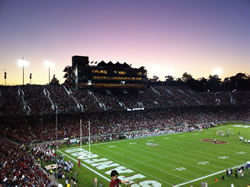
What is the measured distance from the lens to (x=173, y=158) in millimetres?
28500

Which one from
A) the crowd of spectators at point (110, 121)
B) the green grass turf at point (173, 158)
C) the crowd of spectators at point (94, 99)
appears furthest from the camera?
the crowd of spectators at point (94, 99)

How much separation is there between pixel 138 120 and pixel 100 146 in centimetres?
1851

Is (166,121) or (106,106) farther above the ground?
(106,106)

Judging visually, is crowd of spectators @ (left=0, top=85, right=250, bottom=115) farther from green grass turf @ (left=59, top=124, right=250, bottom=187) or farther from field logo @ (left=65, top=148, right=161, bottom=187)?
field logo @ (left=65, top=148, right=161, bottom=187)

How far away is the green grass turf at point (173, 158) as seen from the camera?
21.8 m

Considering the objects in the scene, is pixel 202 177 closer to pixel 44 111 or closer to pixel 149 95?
pixel 44 111

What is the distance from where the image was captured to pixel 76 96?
53.4m

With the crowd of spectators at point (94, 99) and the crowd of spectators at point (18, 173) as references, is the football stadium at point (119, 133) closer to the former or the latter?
the crowd of spectators at point (18, 173)

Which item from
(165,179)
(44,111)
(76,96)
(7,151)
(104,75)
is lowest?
(165,179)

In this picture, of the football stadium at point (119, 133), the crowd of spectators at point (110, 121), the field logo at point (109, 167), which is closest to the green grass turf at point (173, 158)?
the football stadium at point (119, 133)

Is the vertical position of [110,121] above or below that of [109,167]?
above

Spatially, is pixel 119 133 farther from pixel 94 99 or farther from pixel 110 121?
pixel 94 99

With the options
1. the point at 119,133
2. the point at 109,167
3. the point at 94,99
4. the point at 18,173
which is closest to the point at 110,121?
the point at 119,133

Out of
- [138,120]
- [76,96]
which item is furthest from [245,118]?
[76,96]
